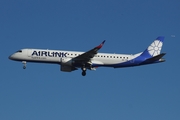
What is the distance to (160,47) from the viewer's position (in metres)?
87.2

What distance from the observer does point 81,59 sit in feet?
262

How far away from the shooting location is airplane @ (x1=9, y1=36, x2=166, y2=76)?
80.3 m

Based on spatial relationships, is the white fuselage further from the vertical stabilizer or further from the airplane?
the vertical stabilizer

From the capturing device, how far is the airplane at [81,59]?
8031 centimetres

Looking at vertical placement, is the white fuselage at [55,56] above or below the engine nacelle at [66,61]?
above

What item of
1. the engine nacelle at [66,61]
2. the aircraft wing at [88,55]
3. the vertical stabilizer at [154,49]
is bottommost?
the engine nacelle at [66,61]

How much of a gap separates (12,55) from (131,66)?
19.4m

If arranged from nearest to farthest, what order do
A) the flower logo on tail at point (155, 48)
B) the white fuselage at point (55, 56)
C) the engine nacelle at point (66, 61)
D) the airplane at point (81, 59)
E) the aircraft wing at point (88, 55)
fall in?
the aircraft wing at point (88, 55) < the engine nacelle at point (66, 61) < the airplane at point (81, 59) < the white fuselage at point (55, 56) < the flower logo on tail at point (155, 48)

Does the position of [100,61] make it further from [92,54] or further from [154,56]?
[154,56]

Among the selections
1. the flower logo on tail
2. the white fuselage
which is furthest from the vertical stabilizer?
the white fuselage

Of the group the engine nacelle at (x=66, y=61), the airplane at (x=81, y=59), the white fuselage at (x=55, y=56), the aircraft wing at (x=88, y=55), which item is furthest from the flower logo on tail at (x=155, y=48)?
the engine nacelle at (x=66, y=61)

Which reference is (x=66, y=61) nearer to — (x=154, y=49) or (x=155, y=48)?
(x=154, y=49)

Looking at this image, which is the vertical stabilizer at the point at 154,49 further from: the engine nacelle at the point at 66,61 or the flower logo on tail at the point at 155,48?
the engine nacelle at the point at 66,61

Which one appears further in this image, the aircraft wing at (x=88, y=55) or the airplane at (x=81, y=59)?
the airplane at (x=81, y=59)
